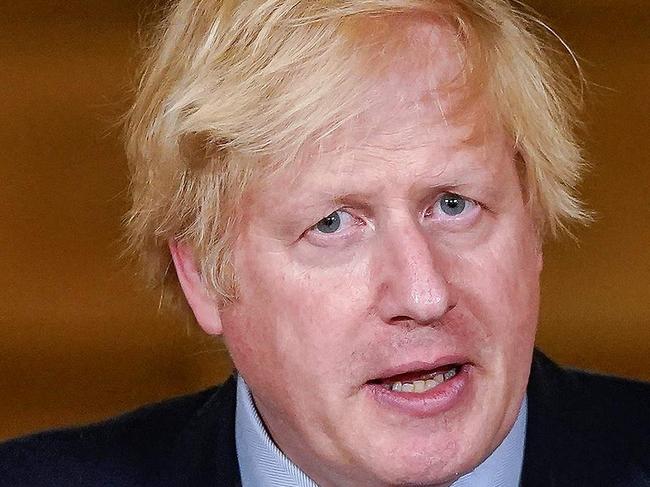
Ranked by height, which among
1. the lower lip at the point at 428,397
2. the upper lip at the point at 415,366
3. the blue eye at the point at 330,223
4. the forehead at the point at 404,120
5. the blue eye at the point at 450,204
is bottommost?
the lower lip at the point at 428,397

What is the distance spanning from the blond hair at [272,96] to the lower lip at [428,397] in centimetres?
24

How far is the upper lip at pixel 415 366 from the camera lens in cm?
126

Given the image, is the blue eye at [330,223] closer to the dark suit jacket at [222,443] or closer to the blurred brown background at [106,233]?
the dark suit jacket at [222,443]

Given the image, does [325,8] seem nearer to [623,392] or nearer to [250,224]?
[250,224]

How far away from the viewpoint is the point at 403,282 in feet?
4.08

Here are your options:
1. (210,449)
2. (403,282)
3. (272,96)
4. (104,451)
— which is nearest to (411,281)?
(403,282)

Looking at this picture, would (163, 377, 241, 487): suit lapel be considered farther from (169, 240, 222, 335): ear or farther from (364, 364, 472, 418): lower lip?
(364, 364, 472, 418): lower lip

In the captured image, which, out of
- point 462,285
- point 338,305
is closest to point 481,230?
point 462,285

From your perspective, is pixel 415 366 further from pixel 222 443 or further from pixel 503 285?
pixel 222 443

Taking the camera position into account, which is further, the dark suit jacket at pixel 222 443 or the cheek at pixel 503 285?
the dark suit jacket at pixel 222 443

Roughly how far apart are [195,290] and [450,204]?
0.38 metres

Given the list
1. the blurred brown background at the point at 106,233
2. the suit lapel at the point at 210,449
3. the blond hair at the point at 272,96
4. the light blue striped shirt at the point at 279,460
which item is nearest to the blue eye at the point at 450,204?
the blond hair at the point at 272,96

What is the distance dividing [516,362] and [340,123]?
1.10ft

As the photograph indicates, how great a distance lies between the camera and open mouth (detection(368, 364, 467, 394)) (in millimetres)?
1300
